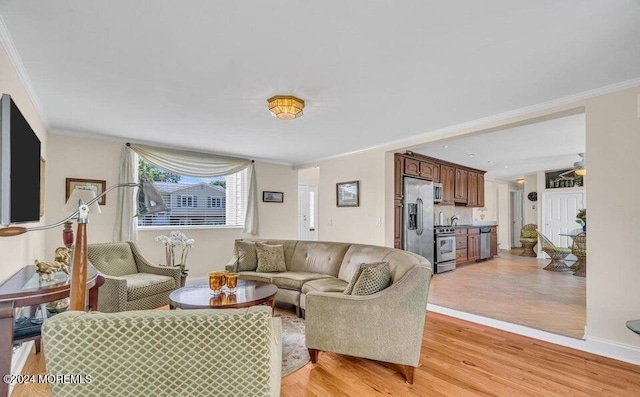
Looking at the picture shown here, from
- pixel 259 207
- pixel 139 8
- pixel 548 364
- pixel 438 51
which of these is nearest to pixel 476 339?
pixel 548 364

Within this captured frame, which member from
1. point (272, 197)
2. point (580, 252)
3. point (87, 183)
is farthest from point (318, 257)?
point (580, 252)

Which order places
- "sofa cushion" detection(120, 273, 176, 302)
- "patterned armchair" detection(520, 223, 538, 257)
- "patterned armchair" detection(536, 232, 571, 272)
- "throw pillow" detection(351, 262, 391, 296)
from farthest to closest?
1. "patterned armchair" detection(520, 223, 538, 257)
2. "patterned armchair" detection(536, 232, 571, 272)
3. "sofa cushion" detection(120, 273, 176, 302)
4. "throw pillow" detection(351, 262, 391, 296)

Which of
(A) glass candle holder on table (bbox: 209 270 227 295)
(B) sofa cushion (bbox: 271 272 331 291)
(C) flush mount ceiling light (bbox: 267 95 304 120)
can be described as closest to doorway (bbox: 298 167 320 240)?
(B) sofa cushion (bbox: 271 272 331 291)

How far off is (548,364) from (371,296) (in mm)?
1548

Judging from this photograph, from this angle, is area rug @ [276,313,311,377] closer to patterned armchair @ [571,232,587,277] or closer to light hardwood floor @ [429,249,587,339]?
light hardwood floor @ [429,249,587,339]

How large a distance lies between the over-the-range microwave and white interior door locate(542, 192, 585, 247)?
3.56 m

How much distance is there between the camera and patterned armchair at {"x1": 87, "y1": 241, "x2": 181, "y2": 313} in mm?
3045

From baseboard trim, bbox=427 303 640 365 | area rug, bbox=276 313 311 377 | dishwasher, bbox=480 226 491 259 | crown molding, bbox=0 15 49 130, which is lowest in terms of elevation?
area rug, bbox=276 313 311 377

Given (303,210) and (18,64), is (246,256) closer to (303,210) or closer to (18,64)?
(18,64)

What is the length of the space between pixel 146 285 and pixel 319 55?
9.61 ft

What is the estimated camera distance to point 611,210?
254 cm

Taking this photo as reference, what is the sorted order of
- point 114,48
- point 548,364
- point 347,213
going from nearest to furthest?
point 114,48, point 548,364, point 347,213

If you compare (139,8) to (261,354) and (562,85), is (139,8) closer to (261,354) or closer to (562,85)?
(261,354)

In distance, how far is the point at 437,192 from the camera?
249 inches
